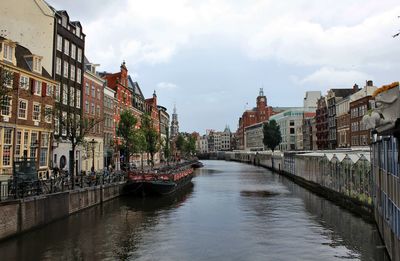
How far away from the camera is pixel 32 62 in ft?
140

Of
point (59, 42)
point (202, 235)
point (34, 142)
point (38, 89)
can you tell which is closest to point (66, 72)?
point (59, 42)

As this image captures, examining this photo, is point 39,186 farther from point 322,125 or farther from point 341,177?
point 322,125

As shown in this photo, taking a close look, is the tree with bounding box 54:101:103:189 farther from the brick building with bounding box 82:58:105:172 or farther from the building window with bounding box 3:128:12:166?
the brick building with bounding box 82:58:105:172

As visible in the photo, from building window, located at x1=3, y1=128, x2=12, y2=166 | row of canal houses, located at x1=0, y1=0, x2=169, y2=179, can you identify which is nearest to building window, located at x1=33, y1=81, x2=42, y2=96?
row of canal houses, located at x1=0, y1=0, x2=169, y2=179

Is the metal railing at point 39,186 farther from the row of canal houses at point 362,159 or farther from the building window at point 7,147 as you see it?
the row of canal houses at point 362,159

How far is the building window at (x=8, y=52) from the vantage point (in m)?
37.2

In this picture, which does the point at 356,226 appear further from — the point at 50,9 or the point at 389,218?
the point at 50,9

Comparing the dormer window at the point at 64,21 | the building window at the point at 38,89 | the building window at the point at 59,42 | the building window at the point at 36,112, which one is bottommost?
the building window at the point at 36,112

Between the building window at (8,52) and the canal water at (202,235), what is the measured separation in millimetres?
16171

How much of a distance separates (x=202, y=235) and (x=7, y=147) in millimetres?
22930

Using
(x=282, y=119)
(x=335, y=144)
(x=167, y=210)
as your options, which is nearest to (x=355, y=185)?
(x=167, y=210)

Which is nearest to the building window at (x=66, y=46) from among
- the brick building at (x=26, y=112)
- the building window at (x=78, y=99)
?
the building window at (x=78, y=99)

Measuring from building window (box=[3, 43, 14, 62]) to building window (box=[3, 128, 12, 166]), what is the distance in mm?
6584

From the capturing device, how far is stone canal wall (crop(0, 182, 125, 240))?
2139 centimetres
